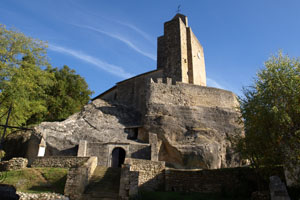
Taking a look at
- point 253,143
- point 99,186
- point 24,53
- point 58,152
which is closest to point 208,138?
point 253,143

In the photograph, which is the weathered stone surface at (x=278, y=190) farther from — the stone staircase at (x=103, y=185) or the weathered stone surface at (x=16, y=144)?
the weathered stone surface at (x=16, y=144)

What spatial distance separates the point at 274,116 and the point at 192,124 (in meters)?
12.0

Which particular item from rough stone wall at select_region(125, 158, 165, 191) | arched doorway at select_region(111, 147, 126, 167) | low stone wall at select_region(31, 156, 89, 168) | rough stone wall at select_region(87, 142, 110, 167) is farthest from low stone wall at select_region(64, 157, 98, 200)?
arched doorway at select_region(111, 147, 126, 167)

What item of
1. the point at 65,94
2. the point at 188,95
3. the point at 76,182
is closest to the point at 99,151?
the point at 76,182

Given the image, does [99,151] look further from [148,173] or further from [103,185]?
[103,185]

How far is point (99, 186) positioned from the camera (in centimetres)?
1259

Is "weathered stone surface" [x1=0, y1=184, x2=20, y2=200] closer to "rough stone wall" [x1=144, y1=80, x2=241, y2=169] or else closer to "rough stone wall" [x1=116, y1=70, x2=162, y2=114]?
"rough stone wall" [x1=144, y1=80, x2=241, y2=169]

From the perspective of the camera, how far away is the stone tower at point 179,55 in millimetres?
28891

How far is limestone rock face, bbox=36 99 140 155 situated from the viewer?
58.9 ft

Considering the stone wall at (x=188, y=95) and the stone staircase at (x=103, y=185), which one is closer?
the stone staircase at (x=103, y=185)

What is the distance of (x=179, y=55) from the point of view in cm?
2930

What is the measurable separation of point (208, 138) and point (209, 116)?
142 inches

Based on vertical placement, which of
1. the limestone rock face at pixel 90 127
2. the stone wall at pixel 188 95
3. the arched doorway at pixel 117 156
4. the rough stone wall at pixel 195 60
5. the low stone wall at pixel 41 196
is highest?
the rough stone wall at pixel 195 60

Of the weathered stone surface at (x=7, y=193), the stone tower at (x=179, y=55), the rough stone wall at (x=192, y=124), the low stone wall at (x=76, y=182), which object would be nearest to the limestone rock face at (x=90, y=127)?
the rough stone wall at (x=192, y=124)
